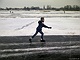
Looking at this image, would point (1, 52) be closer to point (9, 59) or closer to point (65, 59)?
point (9, 59)

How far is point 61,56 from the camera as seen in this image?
25.7 feet

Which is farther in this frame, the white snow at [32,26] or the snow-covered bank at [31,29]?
the white snow at [32,26]

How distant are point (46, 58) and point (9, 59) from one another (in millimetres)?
1282

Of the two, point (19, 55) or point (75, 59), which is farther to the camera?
point (19, 55)

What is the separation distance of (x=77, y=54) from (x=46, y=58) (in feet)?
4.42

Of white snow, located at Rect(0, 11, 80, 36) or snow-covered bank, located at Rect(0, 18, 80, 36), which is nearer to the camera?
snow-covered bank, located at Rect(0, 18, 80, 36)

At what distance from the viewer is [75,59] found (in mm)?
7434

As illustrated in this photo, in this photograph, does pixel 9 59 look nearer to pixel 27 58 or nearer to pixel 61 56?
pixel 27 58

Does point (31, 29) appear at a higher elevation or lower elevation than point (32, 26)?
higher

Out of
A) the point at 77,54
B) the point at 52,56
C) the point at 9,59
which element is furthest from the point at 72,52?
the point at 9,59

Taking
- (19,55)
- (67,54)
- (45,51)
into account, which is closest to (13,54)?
(19,55)

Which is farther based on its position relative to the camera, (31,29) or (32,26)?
(32,26)

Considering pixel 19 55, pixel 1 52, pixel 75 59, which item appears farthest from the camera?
pixel 1 52

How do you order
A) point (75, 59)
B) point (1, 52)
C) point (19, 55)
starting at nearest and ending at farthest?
1. point (75, 59)
2. point (19, 55)
3. point (1, 52)
